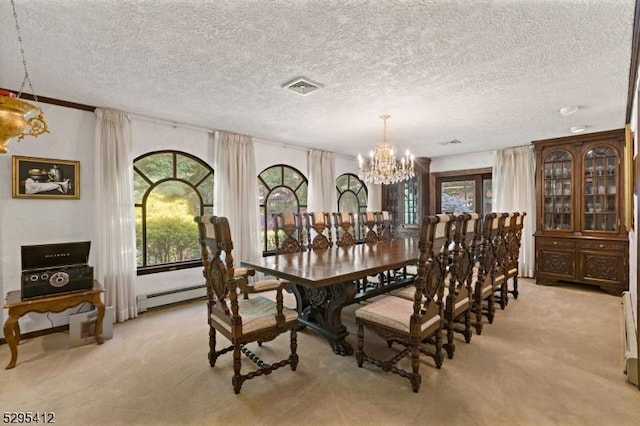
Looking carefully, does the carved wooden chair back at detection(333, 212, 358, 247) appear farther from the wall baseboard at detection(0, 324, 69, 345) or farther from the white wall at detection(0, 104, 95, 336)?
the wall baseboard at detection(0, 324, 69, 345)

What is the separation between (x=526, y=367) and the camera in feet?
7.53

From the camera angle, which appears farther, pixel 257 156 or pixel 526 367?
pixel 257 156

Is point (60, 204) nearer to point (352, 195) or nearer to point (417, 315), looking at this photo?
point (417, 315)

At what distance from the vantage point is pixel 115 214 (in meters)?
3.37

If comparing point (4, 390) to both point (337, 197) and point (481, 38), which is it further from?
point (337, 197)

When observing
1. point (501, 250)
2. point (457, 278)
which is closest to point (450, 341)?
point (457, 278)

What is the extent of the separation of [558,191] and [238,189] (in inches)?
204

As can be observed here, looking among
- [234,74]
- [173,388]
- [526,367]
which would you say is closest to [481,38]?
[234,74]

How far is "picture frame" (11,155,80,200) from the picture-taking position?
2.88 m

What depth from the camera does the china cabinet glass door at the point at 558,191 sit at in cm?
467

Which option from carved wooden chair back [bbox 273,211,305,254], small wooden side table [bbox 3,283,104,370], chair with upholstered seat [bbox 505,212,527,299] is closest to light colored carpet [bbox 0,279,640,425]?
small wooden side table [bbox 3,283,104,370]

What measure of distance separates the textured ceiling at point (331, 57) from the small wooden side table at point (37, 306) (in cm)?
192

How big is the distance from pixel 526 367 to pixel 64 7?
3962 mm

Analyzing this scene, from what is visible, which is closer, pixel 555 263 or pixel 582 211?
pixel 582 211
